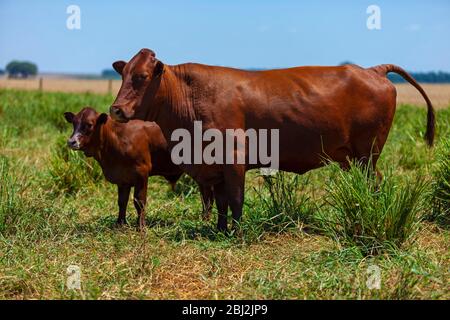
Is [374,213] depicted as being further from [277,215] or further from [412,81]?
[412,81]

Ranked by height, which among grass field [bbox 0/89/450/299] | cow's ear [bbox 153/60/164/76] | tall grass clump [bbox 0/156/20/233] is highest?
cow's ear [bbox 153/60/164/76]

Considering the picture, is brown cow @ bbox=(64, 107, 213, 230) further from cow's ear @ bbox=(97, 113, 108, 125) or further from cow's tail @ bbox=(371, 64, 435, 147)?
cow's tail @ bbox=(371, 64, 435, 147)

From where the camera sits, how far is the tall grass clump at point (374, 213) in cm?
467

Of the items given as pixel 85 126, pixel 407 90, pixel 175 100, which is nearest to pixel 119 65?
pixel 175 100

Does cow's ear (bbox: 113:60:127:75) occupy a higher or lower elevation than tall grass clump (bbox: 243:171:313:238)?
higher

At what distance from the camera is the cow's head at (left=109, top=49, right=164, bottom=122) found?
200 inches

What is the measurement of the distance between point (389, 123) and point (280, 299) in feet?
8.49

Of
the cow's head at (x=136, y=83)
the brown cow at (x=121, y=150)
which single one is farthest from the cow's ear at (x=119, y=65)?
the brown cow at (x=121, y=150)

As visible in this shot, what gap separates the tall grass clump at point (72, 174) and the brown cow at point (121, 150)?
51.8 inches

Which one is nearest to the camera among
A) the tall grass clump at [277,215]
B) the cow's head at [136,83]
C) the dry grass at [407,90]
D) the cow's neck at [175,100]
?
the cow's head at [136,83]

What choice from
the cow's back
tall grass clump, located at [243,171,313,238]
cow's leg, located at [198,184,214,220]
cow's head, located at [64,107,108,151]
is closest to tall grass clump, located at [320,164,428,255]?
tall grass clump, located at [243,171,313,238]

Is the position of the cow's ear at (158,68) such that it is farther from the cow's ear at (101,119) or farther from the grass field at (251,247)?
the grass field at (251,247)

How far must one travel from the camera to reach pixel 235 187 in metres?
5.26
